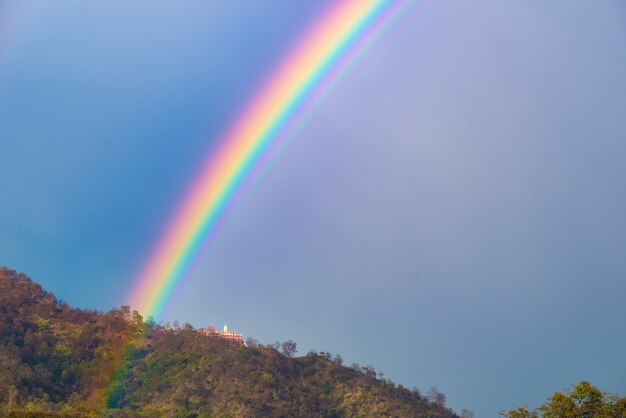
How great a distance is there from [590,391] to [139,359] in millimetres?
65563

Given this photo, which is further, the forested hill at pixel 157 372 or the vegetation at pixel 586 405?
the forested hill at pixel 157 372

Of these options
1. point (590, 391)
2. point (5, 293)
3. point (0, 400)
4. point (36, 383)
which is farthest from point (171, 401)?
point (590, 391)

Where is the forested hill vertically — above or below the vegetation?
above

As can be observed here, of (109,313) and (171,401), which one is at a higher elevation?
(109,313)

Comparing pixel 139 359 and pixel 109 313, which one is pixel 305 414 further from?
pixel 109 313

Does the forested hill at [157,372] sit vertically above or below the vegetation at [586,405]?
above

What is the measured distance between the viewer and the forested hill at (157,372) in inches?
3132

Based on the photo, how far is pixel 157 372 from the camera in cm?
9050

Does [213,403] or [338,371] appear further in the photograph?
[338,371]

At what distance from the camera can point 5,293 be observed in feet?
313

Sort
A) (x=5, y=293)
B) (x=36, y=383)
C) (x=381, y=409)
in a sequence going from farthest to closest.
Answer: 1. (x=5, y=293)
2. (x=381, y=409)
3. (x=36, y=383)

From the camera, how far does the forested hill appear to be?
79.6 metres

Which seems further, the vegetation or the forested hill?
the forested hill

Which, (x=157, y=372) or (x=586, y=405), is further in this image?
(x=157, y=372)
